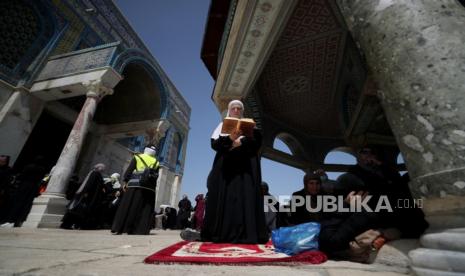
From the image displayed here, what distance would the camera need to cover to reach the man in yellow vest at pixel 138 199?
3.05m

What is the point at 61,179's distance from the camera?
491cm

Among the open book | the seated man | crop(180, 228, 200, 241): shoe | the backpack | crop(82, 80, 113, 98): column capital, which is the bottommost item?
crop(180, 228, 200, 241): shoe

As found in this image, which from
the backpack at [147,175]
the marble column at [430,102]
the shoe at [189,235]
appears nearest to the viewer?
the marble column at [430,102]

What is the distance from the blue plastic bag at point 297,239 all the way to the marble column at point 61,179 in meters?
4.91

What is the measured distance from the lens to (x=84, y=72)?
609cm

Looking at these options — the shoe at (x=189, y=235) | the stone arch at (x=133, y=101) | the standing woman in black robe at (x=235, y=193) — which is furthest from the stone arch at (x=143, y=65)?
the shoe at (x=189, y=235)

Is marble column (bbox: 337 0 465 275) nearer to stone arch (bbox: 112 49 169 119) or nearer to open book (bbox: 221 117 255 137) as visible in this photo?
open book (bbox: 221 117 255 137)

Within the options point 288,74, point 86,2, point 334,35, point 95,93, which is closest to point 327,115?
point 288,74

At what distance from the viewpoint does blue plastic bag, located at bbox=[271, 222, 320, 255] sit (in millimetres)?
1299

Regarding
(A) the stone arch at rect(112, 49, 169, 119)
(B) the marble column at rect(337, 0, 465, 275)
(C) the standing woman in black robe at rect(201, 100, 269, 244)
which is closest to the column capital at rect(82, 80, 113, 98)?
(A) the stone arch at rect(112, 49, 169, 119)

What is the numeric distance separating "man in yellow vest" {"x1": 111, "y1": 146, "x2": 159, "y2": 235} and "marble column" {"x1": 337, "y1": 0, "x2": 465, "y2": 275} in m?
2.92

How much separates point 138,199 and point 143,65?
6075 millimetres

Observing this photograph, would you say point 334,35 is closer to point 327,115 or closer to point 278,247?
point 327,115

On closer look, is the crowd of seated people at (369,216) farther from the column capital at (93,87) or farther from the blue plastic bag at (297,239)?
the column capital at (93,87)
